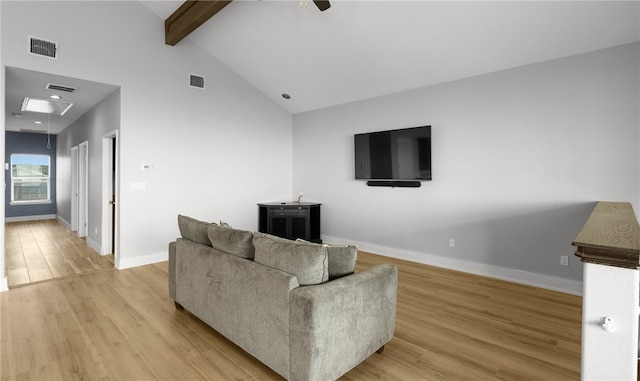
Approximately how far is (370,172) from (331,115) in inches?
55.1

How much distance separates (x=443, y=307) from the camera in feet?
10.7

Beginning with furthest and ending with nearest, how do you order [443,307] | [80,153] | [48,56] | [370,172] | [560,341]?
[80,153]
[370,172]
[48,56]
[443,307]
[560,341]

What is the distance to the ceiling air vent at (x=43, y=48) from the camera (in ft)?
12.9

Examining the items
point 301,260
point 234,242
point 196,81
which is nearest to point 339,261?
point 301,260

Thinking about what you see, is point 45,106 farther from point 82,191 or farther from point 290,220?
point 290,220

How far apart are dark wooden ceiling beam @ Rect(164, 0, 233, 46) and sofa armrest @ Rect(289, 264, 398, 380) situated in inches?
144

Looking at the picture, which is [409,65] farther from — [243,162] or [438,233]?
[243,162]

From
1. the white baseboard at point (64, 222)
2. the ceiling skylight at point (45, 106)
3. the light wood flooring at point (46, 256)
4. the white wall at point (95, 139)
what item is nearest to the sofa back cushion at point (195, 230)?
the light wood flooring at point (46, 256)

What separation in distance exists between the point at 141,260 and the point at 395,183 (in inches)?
157

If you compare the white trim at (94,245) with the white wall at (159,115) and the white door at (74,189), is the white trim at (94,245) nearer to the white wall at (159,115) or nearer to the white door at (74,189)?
the white wall at (159,115)

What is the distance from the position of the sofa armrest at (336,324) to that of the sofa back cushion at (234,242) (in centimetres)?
66

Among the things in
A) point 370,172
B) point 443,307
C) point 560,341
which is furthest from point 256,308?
point 370,172

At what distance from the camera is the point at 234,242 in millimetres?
2502

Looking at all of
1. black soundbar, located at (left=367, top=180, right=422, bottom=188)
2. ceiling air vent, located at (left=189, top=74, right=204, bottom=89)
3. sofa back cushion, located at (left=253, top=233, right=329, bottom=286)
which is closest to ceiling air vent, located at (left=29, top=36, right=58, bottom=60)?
ceiling air vent, located at (left=189, top=74, right=204, bottom=89)
